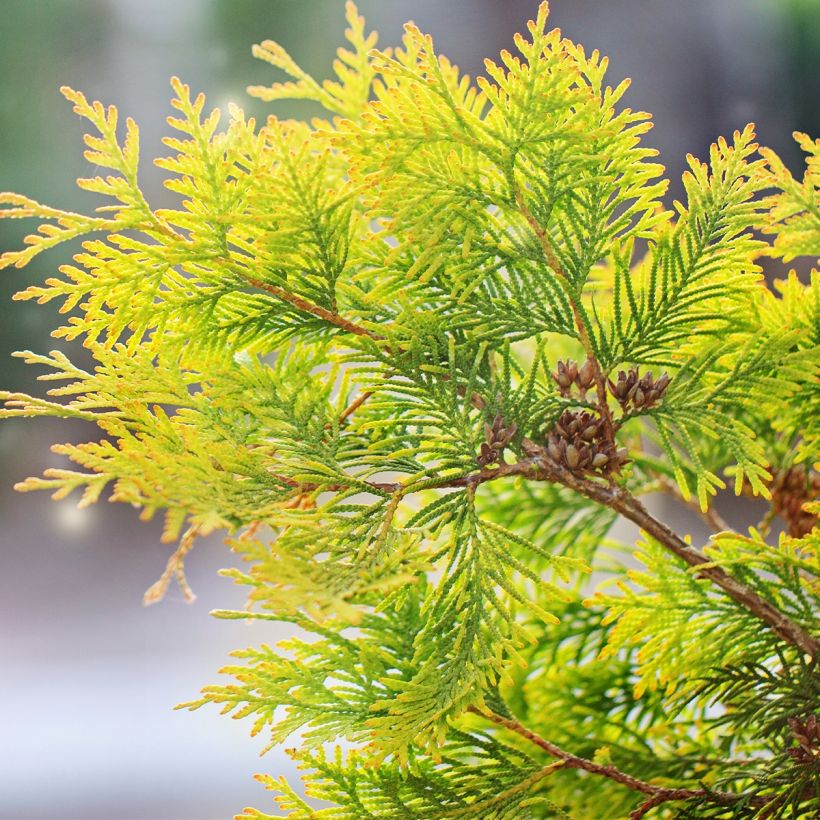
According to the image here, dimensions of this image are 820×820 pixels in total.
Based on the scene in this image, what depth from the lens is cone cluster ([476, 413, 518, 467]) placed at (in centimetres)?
32

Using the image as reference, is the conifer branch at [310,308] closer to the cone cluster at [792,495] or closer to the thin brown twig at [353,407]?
the thin brown twig at [353,407]

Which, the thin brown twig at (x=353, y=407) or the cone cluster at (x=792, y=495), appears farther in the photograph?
the cone cluster at (x=792, y=495)

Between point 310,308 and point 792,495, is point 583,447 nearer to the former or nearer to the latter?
point 310,308

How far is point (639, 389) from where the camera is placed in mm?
335

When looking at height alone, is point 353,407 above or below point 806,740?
above

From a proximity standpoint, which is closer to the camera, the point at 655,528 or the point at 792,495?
the point at 655,528

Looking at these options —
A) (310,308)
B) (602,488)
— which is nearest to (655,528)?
(602,488)

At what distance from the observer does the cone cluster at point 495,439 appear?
1.04ft

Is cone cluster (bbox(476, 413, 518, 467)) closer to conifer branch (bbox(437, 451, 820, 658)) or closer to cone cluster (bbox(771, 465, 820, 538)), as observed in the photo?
conifer branch (bbox(437, 451, 820, 658))

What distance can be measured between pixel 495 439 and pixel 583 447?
0.04m

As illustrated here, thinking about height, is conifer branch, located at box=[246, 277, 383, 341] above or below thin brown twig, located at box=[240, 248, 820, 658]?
above

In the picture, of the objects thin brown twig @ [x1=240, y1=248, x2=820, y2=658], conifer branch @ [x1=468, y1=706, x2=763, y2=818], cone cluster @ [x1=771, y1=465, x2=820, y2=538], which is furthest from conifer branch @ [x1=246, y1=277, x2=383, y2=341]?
cone cluster @ [x1=771, y1=465, x2=820, y2=538]

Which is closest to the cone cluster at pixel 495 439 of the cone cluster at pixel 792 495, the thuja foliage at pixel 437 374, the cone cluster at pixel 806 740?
the thuja foliage at pixel 437 374

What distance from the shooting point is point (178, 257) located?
29 centimetres
